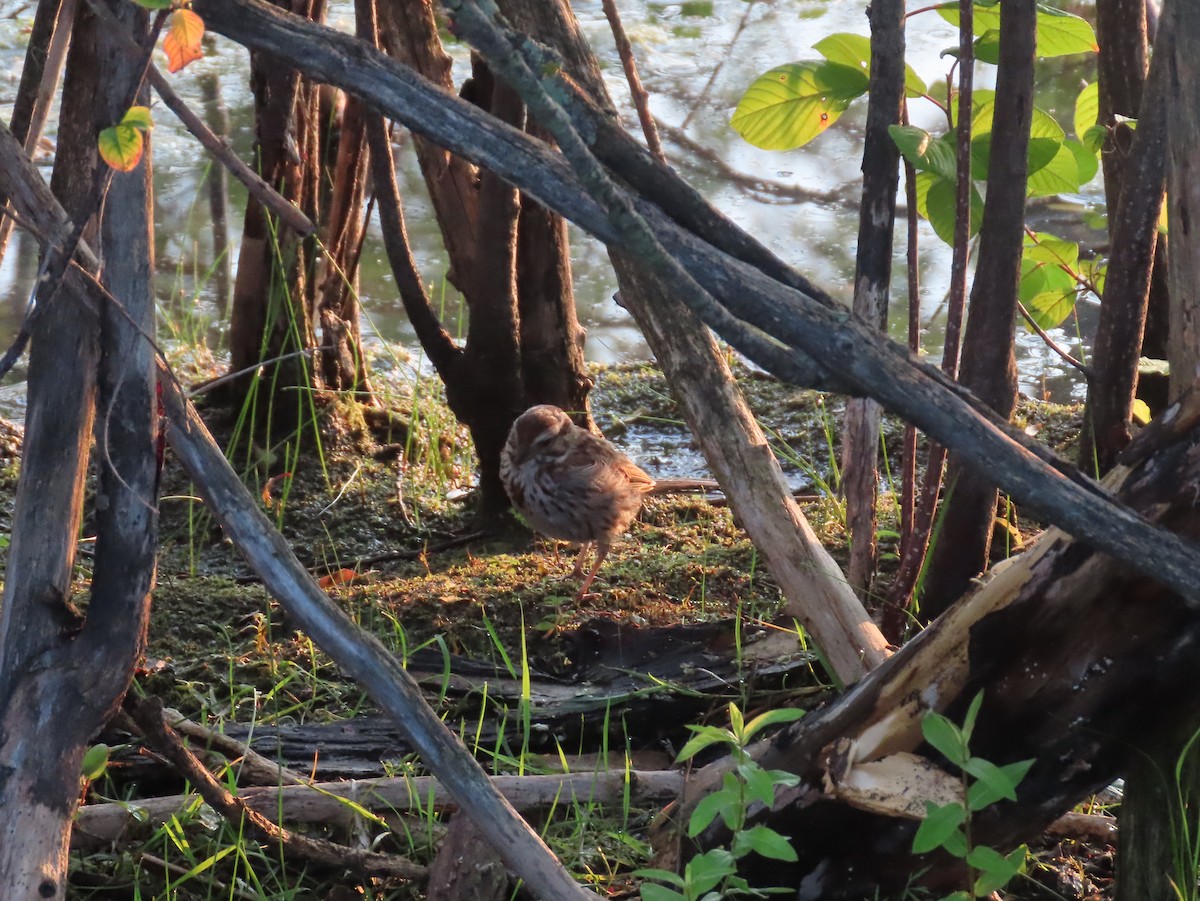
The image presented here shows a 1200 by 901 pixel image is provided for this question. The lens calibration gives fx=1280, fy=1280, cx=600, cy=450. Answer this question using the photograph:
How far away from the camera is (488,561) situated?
4645 millimetres

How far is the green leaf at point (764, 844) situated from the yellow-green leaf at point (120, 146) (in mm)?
1417

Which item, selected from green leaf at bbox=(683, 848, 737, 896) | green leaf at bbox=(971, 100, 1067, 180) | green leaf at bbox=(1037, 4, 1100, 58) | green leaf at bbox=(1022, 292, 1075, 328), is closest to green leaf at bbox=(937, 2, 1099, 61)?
green leaf at bbox=(1037, 4, 1100, 58)

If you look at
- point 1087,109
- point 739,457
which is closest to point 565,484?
point 739,457

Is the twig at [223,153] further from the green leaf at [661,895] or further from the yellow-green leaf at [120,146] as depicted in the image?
the green leaf at [661,895]

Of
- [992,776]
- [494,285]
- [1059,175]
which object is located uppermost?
[1059,175]

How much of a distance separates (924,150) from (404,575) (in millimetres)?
2443

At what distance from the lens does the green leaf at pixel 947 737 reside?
6.93 ft

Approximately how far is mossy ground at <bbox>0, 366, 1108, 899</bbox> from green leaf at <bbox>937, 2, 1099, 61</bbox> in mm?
1538

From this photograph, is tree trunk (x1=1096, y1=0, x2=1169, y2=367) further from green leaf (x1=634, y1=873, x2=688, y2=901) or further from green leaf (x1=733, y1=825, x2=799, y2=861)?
green leaf (x1=634, y1=873, x2=688, y2=901)

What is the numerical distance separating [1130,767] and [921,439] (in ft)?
9.79

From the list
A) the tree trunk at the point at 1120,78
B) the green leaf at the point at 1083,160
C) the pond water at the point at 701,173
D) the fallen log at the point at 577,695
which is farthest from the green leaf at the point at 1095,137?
the pond water at the point at 701,173

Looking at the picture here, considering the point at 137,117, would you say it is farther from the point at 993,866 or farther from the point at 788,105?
the point at 788,105

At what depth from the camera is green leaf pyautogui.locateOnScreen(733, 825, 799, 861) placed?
2084 mm

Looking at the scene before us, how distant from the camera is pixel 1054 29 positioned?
315 cm
